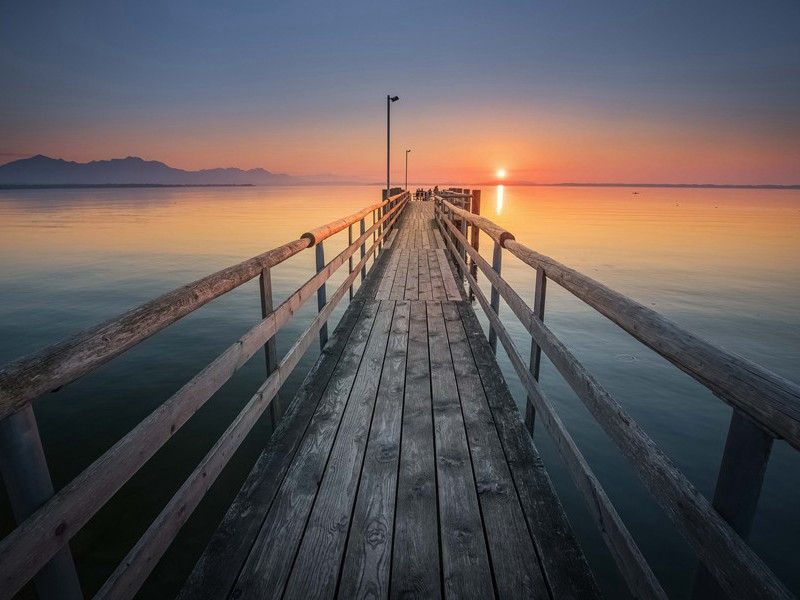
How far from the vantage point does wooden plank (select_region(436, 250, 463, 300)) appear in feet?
22.3

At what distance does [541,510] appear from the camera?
90.7 inches

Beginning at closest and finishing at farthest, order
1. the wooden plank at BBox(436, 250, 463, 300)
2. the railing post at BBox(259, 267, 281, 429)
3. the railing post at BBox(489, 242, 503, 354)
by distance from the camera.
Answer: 1. the railing post at BBox(259, 267, 281, 429)
2. the railing post at BBox(489, 242, 503, 354)
3. the wooden plank at BBox(436, 250, 463, 300)

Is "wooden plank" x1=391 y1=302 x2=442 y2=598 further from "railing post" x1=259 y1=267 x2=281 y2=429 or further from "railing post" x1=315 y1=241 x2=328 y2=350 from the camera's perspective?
"railing post" x1=315 y1=241 x2=328 y2=350

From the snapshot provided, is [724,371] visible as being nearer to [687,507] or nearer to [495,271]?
[687,507]

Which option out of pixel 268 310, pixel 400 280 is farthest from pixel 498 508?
pixel 400 280

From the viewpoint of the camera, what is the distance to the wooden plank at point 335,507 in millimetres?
1905

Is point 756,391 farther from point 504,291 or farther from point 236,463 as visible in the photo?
point 236,463

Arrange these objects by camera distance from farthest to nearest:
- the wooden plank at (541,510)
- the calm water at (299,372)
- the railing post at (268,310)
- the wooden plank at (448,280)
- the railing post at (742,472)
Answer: the wooden plank at (448,280) → the calm water at (299,372) → the railing post at (268,310) → the wooden plank at (541,510) → the railing post at (742,472)

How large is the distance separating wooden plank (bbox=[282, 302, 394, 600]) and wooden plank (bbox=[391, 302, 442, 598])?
26cm

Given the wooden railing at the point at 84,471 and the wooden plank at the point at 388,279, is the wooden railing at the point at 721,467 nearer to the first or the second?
the wooden railing at the point at 84,471

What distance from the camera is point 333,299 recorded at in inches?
190

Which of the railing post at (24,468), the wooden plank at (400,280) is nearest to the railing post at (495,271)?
the wooden plank at (400,280)

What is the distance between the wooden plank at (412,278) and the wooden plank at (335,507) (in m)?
3.12

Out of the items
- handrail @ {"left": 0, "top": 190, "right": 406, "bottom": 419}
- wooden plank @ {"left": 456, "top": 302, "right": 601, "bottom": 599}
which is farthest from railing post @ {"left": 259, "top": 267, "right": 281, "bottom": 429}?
wooden plank @ {"left": 456, "top": 302, "right": 601, "bottom": 599}
